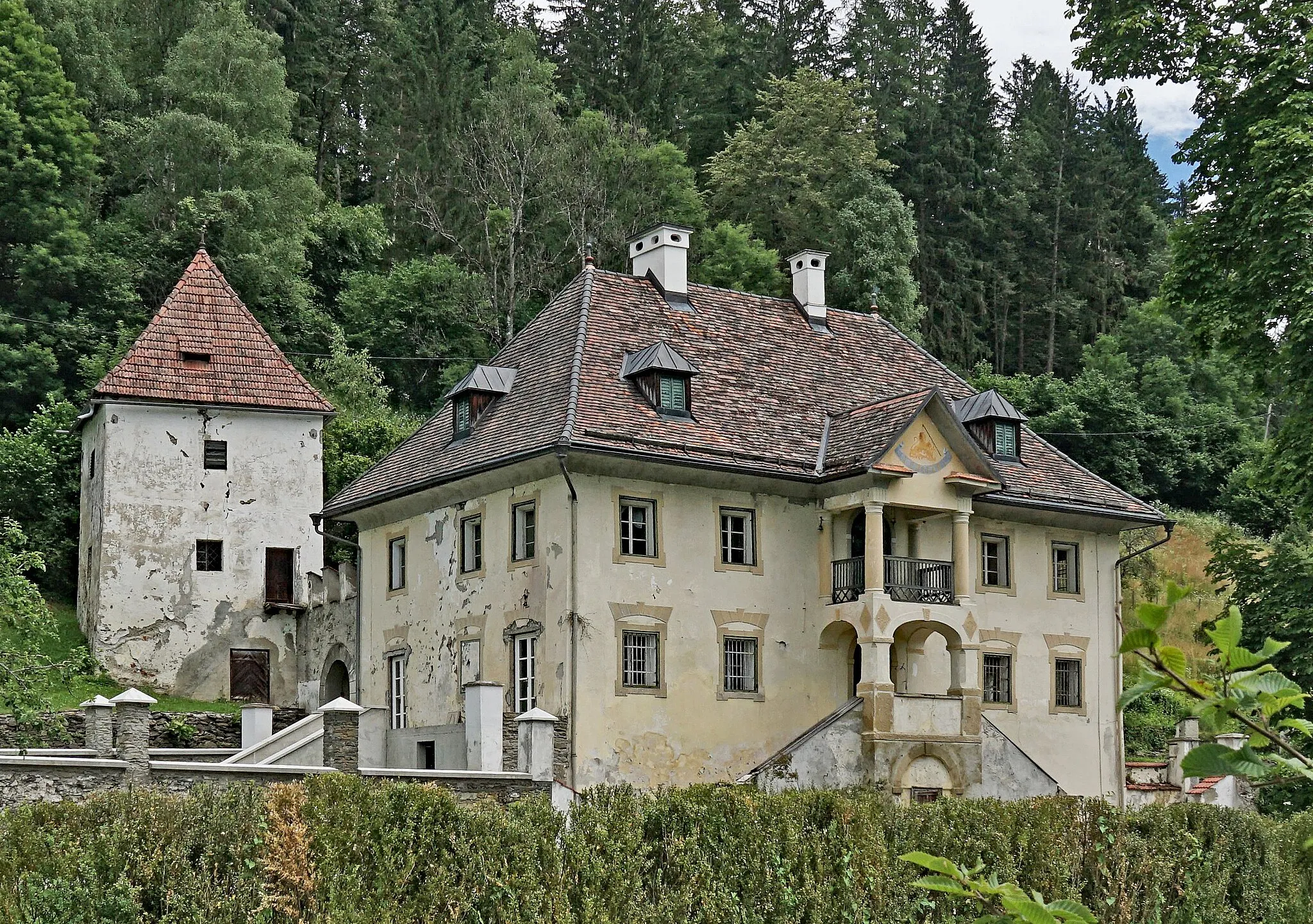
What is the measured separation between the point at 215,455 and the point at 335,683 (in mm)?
7219

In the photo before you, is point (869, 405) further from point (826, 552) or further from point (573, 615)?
point (573, 615)

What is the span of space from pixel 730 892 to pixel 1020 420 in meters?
19.7

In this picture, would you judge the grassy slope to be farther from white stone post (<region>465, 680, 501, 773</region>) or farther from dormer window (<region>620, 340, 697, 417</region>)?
dormer window (<region>620, 340, 697, 417</region>)

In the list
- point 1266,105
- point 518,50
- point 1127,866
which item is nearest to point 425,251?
point 518,50

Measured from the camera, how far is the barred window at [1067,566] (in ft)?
124

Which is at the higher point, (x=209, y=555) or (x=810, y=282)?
(x=810, y=282)

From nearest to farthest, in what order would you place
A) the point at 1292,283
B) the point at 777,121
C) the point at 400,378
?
1. the point at 1292,283
2. the point at 400,378
3. the point at 777,121

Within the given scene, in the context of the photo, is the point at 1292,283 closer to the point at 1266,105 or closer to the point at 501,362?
the point at 1266,105

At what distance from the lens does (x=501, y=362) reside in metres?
38.1

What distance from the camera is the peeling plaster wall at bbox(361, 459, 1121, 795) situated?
32.0 m

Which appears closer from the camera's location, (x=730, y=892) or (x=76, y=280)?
(x=730, y=892)

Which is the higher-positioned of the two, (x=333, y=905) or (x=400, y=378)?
(x=400, y=378)

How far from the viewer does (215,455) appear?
145 feet

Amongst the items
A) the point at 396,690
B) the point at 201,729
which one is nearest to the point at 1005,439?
the point at 396,690
